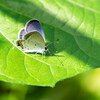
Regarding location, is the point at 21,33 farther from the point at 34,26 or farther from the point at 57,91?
the point at 57,91

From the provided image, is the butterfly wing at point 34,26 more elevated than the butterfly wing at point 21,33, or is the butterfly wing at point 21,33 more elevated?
the butterfly wing at point 34,26

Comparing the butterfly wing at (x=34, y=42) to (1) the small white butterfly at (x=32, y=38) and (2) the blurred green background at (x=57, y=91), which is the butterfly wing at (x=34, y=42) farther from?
(2) the blurred green background at (x=57, y=91)

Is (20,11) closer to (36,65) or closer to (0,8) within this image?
(0,8)

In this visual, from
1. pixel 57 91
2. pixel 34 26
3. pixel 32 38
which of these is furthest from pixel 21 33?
pixel 57 91

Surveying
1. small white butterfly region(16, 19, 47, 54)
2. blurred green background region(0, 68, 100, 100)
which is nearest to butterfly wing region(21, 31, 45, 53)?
small white butterfly region(16, 19, 47, 54)

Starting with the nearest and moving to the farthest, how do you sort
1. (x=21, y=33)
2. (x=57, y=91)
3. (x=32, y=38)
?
1. (x=21, y=33)
2. (x=32, y=38)
3. (x=57, y=91)

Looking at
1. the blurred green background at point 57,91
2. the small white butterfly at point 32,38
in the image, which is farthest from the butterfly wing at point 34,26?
the blurred green background at point 57,91

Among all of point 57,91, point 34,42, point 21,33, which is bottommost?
point 57,91
